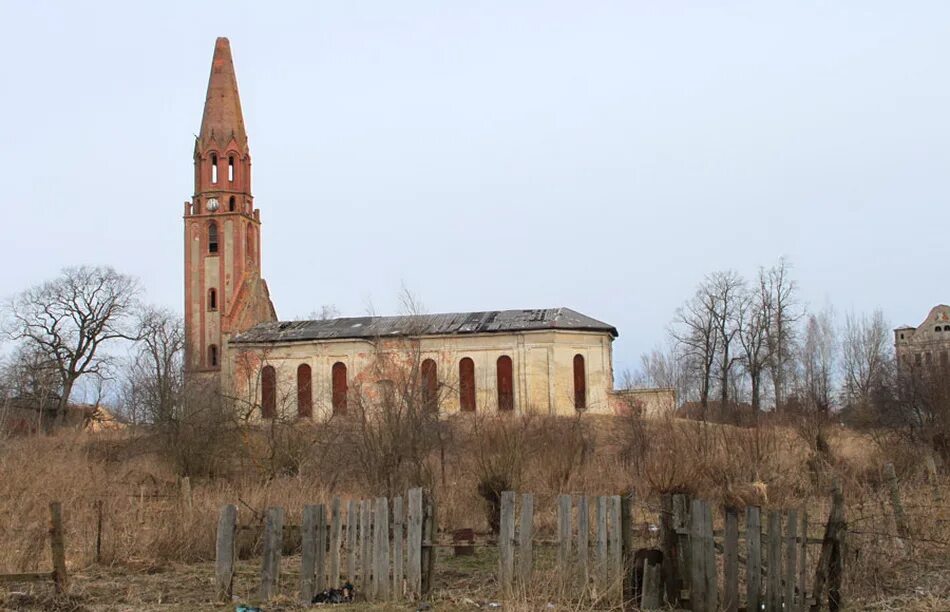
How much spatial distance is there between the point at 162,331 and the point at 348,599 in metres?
61.6

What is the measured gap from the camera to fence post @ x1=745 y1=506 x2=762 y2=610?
1227cm

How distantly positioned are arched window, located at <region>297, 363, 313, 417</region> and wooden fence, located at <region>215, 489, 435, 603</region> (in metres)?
41.3

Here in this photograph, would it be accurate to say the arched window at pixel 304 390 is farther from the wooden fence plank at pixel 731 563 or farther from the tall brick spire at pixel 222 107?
the wooden fence plank at pixel 731 563

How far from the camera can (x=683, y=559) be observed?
1255 cm

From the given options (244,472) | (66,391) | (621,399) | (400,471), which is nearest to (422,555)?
(400,471)

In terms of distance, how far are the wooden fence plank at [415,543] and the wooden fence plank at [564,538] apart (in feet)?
6.27

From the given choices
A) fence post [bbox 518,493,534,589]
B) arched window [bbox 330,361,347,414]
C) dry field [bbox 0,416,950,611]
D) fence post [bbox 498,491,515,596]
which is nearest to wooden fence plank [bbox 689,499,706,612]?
dry field [bbox 0,416,950,611]

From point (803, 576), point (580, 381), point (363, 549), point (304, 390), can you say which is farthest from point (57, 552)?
point (304, 390)

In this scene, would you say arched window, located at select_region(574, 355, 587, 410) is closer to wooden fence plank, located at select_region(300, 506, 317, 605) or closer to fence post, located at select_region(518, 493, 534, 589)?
wooden fence plank, located at select_region(300, 506, 317, 605)

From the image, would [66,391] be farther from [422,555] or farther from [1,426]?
[422,555]

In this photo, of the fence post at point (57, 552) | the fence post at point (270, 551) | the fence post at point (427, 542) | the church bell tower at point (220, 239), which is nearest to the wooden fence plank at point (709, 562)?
the fence post at point (427, 542)

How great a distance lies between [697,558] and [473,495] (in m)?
11.8

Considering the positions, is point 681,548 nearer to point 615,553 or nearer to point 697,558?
→ point 697,558

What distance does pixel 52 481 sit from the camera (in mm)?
23516
